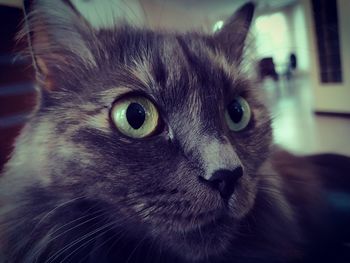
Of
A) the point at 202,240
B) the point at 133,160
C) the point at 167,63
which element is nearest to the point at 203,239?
the point at 202,240

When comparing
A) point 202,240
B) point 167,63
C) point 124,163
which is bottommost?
point 202,240

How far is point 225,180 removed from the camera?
410 millimetres

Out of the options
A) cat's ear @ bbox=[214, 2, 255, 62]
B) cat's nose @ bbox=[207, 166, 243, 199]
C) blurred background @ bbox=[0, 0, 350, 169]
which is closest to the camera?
cat's nose @ bbox=[207, 166, 243, 199]

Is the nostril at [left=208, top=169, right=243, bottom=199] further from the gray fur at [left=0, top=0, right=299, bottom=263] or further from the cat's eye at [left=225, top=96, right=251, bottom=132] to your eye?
the cat's eye at [left=225, top=96, right=251, bottom=132]

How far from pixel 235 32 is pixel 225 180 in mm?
338

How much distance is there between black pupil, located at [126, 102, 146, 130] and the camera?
0.44 meters

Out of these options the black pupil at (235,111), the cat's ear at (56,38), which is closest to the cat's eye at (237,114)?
the black pupil at (235,111)

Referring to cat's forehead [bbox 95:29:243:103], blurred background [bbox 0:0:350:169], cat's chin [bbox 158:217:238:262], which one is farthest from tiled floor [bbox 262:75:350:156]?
cat's chin [bbox 158:217:238:262]

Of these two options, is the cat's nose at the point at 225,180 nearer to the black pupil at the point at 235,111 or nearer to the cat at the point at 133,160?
the cat at the point at 133,160

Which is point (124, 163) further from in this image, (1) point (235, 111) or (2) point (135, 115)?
(1) point (235, 111)

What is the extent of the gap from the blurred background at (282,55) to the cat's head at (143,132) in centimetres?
5

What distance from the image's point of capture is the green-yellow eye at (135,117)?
1.44 feet

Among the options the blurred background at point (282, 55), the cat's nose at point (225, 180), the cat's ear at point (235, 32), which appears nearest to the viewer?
the cat's nose at point (225, 180)

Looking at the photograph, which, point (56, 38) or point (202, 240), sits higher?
point (56, 38)
